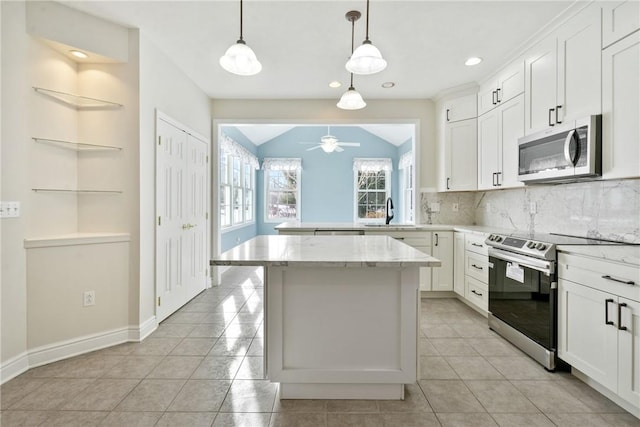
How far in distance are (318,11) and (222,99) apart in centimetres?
240

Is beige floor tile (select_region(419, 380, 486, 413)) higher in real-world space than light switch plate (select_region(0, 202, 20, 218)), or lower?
lower

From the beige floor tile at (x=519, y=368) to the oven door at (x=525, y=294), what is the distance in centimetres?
17

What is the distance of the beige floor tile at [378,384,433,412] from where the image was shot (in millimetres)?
1777

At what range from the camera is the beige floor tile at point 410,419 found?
1655 millimetres

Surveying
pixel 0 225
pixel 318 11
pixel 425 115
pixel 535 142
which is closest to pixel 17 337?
pixel 0 225

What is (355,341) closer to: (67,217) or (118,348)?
(118,348)

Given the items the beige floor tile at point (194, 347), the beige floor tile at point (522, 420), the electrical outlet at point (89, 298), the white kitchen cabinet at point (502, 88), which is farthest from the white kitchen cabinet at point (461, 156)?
the electrical outlet at point (89, 298)

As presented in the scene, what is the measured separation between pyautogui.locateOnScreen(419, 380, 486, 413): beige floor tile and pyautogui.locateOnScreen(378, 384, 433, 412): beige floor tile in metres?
0.04

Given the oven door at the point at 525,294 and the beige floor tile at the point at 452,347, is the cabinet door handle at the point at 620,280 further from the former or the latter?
the beige floor tile at the point at 452,347

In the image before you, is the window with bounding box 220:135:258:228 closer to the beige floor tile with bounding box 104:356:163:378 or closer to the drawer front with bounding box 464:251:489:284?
the beige floor tile with bounding box 104:356:163:378

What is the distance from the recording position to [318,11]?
2.41 meters

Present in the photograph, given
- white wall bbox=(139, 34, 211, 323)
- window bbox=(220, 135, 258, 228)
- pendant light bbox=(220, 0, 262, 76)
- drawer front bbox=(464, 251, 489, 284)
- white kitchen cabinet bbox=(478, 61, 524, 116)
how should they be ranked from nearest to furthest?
1. pendant light bbox=(220, 0, 262, 76)
2. white wall bbox=(139, 34, 211, 323)
3. white kitchen cabinet bbox=(478, 61, 524, 116)
4. drawer front bbox=(464, 251, 489, 284)
5. window bbox=(220, 135, 258, 228)

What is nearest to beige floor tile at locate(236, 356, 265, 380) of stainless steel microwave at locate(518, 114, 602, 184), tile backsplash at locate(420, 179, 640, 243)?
stainless steel microwave at locate(518, 114, 602, 184)

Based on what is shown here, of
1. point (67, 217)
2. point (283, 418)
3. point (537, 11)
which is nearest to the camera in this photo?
point (283, 418)
